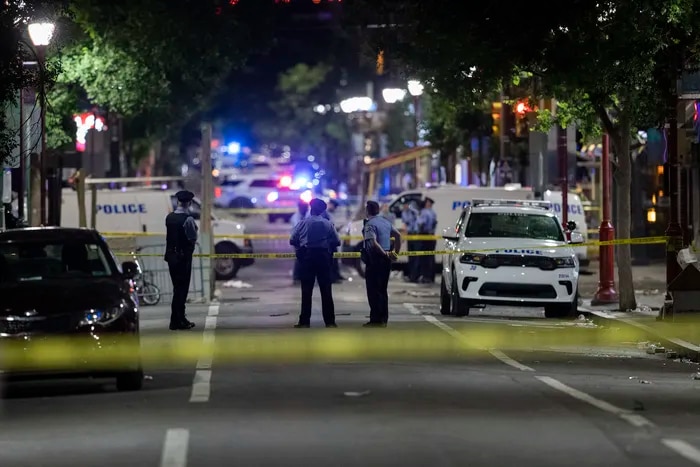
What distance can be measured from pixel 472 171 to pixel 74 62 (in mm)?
17916

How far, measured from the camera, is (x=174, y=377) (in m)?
14.6

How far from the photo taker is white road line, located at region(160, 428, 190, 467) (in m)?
9.85

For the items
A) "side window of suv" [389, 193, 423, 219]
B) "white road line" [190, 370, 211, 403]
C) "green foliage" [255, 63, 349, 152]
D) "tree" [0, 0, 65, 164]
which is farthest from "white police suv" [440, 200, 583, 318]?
"green foliage" [255, 63, 349, 152]

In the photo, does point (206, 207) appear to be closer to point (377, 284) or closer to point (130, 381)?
point (377, 284)

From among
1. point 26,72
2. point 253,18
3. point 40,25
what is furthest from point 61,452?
point 253,18

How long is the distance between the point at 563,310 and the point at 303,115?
7628 cm

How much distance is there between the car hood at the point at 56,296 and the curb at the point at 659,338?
704cm

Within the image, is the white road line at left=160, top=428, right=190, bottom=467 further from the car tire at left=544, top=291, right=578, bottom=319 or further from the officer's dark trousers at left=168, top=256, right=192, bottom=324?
the car tire at left=544, top=291, right=578, bottom=319

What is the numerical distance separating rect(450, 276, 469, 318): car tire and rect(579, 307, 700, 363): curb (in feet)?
6.36

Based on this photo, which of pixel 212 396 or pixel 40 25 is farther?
pixel 40 25

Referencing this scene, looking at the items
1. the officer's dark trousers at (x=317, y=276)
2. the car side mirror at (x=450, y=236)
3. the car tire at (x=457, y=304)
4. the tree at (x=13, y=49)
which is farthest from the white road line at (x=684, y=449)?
the car side mirror at (x=450, y=236)

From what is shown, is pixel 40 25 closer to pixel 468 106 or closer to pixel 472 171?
pixel 468 106

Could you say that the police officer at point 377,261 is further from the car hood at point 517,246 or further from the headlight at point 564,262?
the headlight at point 564,262

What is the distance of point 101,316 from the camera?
43.2 ft
